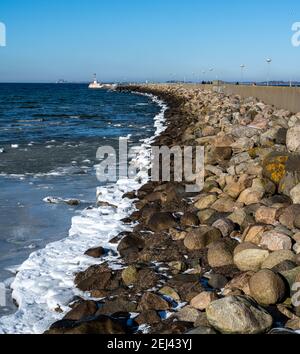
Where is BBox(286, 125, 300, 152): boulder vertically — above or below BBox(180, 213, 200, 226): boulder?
above

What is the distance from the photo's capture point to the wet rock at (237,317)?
3770mm

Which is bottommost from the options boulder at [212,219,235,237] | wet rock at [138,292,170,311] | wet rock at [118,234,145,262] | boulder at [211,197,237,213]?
wet rock at [138,292,170,311]

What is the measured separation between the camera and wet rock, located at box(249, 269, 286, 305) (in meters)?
4.32

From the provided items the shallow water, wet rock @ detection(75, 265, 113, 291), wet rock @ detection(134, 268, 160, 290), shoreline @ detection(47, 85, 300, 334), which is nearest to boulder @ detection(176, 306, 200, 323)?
shoreline @ detection(47, 85, 300, 334)

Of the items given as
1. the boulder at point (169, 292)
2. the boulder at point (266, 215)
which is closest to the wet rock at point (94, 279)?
the boulder at point (169, 292)

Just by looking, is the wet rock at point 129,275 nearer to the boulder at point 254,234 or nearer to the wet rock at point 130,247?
the wet rock at point 130,247

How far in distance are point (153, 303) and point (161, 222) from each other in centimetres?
235

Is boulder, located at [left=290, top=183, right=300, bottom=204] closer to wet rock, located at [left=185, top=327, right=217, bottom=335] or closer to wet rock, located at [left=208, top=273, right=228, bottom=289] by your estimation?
wet rock, located at [left=208, top=273, right=228, bottom=289]

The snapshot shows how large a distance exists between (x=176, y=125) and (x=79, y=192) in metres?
11.3

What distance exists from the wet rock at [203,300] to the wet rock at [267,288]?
367mm

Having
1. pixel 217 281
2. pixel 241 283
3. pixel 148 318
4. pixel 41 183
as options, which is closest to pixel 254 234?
pixel 217 281

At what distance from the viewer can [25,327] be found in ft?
14.4

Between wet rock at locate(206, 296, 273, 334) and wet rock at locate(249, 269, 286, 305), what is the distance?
0.38 m

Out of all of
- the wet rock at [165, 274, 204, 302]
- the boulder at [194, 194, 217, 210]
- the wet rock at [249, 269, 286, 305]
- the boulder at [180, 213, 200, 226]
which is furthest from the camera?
the boulder at [194, 194, 217, 210]
